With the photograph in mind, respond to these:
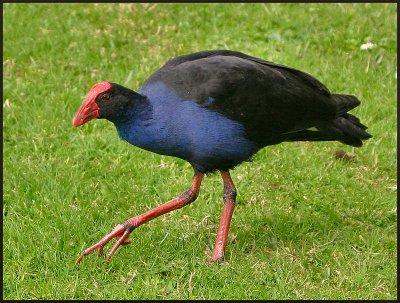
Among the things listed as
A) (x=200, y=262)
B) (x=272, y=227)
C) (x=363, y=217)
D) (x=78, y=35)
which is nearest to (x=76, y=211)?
(x=200, y=262)

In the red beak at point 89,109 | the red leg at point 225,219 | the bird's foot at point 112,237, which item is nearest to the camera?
the red beak at point 89,109

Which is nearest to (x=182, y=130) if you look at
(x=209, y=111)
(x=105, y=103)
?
(x=209, y=111)

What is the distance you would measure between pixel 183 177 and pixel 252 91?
1.26 metres

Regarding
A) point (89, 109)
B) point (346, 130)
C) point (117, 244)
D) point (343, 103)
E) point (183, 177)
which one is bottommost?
point (183, 177)

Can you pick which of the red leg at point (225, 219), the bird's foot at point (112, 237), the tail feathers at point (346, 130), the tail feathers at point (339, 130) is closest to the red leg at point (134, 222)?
the bird's foot at point (112, 237)

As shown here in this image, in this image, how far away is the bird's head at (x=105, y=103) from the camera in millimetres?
4270

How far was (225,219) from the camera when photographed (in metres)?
4.75

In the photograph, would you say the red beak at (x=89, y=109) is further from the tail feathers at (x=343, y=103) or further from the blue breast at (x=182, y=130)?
the tail feathers at (x=343, y=103)

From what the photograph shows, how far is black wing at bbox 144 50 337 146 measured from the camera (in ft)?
14.3

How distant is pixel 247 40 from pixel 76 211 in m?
3.02

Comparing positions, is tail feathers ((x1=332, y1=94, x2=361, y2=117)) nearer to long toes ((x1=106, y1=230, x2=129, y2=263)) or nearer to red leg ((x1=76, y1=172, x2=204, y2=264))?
red leg ((x1=76, y1=172, x2=204, y2=264))

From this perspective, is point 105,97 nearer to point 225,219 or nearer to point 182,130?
point 182,130

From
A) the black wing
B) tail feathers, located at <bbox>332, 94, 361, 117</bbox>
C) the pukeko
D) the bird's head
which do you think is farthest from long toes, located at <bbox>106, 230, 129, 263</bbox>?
tail feathers, located at <bbox>332, 94, 361, 117</bbox>

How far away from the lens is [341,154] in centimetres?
579
